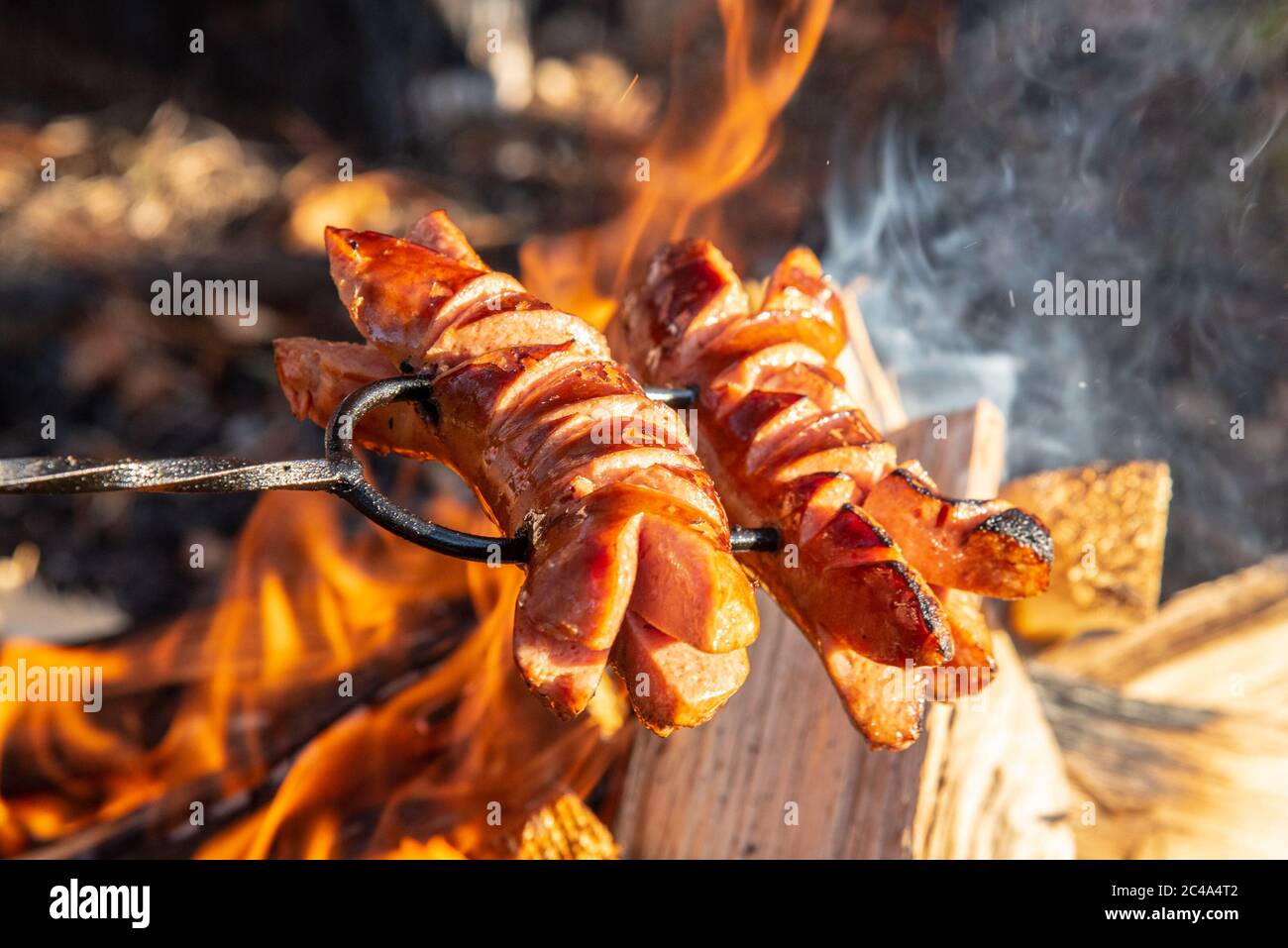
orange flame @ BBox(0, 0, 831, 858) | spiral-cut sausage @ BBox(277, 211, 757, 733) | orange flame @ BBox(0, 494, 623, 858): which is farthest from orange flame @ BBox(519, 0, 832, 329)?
spiral-cut sausage @ BBox(277, 211, 757, 733)

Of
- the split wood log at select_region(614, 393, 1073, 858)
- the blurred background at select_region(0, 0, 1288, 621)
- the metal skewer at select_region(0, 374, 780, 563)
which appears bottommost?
the split wood log at select_region(614, 393, 1073, 858)

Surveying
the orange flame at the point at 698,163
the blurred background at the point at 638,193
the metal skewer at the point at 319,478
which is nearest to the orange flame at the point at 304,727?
the orange flame at the point at 698,163

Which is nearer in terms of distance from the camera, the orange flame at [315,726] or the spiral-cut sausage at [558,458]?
the spiral-cut sausage at [558,458]

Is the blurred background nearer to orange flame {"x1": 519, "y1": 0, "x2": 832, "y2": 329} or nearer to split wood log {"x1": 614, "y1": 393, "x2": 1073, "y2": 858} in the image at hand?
orange flame {"x1": 519, "y1": 0, "x2": 832, "y2": 329}

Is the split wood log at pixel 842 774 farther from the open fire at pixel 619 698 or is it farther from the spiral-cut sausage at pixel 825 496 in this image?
the spiral-cut sausage at pixel 825 496

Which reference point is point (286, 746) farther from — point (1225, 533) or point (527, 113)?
point (527, 113)
